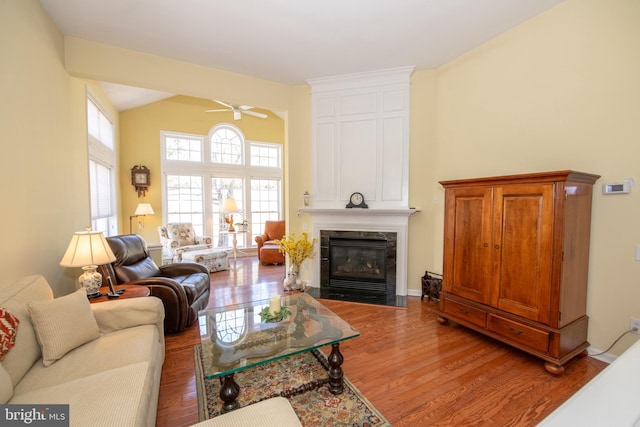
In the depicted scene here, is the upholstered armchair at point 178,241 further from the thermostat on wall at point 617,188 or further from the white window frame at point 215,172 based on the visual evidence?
the thermostat on wall at point 617,188

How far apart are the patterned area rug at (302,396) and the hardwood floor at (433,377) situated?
8 cm

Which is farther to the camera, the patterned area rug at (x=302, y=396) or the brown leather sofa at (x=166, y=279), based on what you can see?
the brown leather sofa at (x=166, y=279)

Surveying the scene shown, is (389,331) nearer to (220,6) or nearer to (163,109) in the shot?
(220,6)

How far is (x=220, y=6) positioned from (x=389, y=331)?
12.0 ft

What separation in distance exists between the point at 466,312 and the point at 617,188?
5.42 feet

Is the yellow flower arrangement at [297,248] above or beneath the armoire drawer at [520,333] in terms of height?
above

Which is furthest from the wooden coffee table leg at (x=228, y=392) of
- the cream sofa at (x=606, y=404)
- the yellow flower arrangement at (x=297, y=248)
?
the yellow flower arrangement at (x=297, y=248)

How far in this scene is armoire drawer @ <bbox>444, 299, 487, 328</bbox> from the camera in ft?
8.73

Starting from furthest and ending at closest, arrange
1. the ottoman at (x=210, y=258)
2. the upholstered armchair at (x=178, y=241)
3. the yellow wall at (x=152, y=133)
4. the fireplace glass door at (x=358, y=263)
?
the yellow wall at (x=152, y=133) < the upholstered armchair at (x=178, y=241) < the ottoman at (x=210, y=258) < the fireplace glass door at (x=358, y=263)

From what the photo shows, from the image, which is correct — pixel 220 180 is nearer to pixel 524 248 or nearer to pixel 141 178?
pixel 141 178

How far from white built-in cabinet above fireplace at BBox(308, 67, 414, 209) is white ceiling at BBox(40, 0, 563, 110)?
375 millimetres

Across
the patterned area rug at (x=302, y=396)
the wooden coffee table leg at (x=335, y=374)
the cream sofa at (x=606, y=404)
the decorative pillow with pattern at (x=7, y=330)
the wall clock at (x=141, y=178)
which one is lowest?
the patterned area rug at (x=302, y=396)

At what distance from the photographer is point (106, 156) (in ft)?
15.8

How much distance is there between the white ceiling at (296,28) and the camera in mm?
2578
